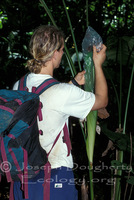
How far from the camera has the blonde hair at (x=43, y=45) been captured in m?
0.92

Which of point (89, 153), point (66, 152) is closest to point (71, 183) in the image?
point (66, 152)

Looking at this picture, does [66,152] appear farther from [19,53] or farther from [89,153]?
[19,53]

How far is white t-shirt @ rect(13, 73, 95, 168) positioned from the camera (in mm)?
854

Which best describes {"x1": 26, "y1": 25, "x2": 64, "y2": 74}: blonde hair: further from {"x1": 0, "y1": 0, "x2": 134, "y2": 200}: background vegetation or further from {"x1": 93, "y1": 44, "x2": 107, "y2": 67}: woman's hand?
{"x1": 0, "y1": 0, "x2": 134, "y2": 200}: background vegetation

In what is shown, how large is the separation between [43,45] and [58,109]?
27 centimetres

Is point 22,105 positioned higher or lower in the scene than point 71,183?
higher

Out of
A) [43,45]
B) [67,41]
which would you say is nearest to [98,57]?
[43,45]

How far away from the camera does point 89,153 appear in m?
1.20

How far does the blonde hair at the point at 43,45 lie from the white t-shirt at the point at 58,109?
0.05m

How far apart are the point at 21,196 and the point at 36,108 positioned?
41cm

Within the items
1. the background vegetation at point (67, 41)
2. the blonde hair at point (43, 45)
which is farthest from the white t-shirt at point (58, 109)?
the background vegetation at point (67, 41)

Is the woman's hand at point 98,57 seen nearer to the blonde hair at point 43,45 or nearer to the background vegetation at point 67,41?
the blonde hair at point 43,45

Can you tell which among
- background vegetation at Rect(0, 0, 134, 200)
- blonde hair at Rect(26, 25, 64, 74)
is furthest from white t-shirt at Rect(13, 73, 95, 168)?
background vegetation at Rect(0, 0, 134, 200)

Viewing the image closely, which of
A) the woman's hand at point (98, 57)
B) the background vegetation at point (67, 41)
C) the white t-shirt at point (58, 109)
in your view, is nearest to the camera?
the white t-shirt at point (58, 109)
